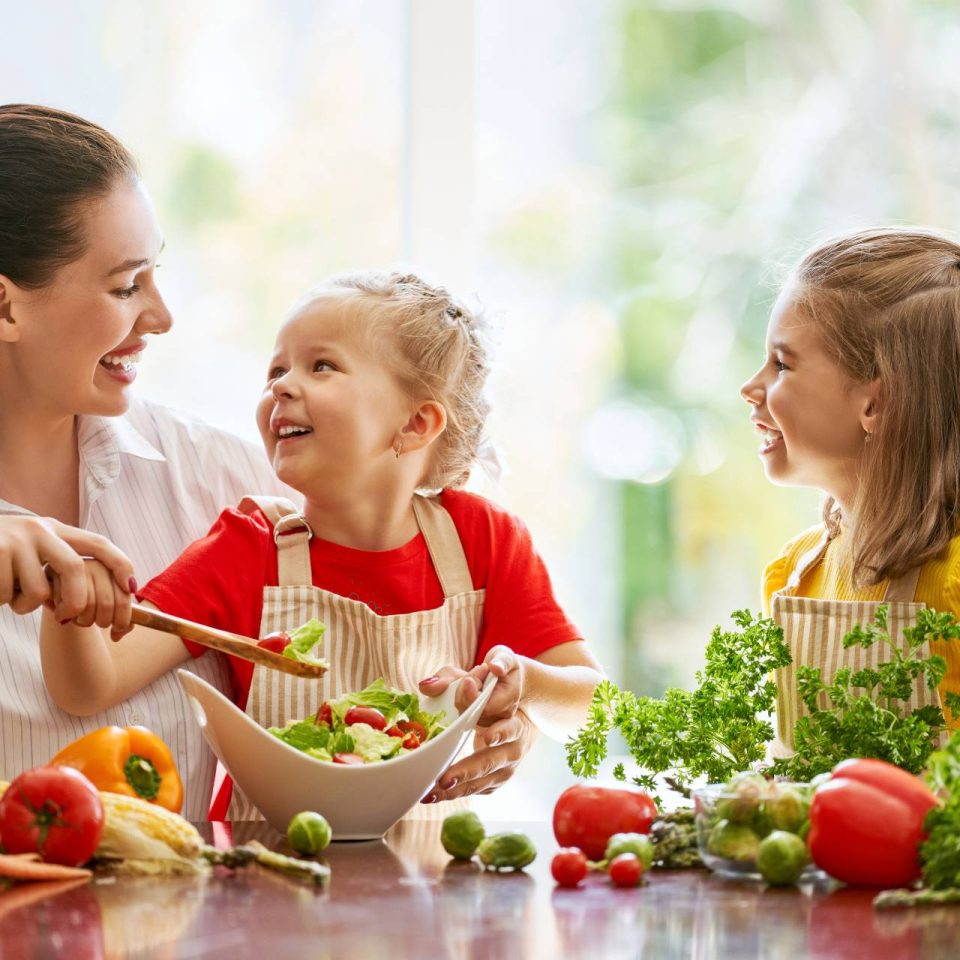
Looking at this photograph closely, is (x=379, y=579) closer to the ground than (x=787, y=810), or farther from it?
farther from it

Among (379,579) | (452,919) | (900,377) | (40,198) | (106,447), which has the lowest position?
(452,919)

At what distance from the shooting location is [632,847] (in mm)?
1342

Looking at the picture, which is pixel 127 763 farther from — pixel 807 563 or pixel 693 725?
pixel 807 563

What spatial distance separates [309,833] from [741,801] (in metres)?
0.47

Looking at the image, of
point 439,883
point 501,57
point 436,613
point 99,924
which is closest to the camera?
point 99,924

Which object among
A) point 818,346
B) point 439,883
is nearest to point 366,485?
point 818,346

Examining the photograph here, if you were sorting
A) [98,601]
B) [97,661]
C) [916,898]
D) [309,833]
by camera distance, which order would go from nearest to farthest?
[916,898] < [309,833] < [98,601] < [97,661]

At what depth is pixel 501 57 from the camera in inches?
150

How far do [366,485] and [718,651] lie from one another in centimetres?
73

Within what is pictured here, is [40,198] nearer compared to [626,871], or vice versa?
[626,871]

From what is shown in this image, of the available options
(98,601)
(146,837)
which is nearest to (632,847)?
(146,837)

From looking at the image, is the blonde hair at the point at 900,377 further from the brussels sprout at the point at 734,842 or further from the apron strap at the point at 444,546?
the brussels sprout at the point at 734,842

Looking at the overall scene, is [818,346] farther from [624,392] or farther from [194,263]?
[624,392]

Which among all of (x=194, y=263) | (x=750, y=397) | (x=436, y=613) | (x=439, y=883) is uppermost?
(x=194, y=263)
